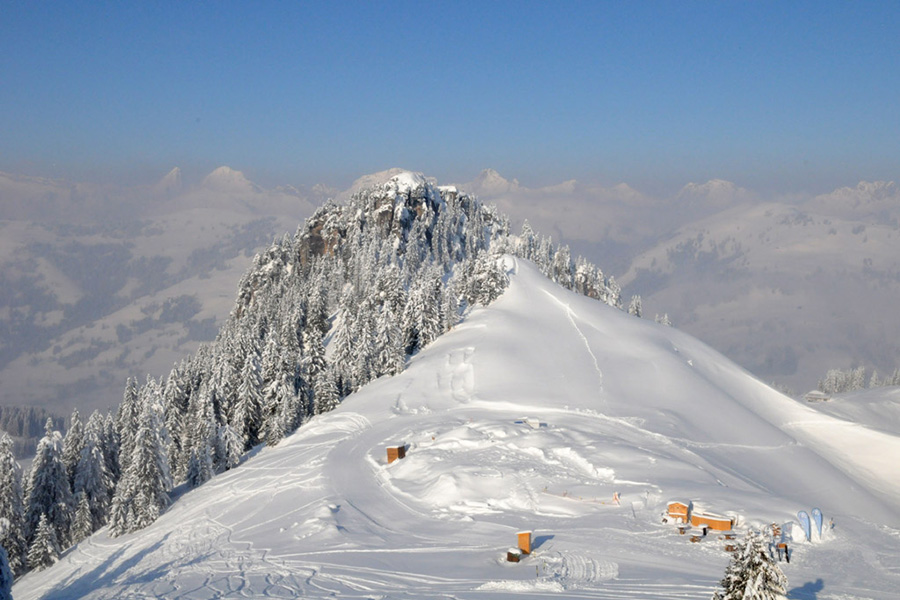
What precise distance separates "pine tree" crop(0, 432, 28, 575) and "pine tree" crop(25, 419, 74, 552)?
53.8 inches

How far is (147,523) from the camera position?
44312 mm

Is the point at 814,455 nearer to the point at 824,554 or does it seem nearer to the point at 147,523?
the point at 824,554

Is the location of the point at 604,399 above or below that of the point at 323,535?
above

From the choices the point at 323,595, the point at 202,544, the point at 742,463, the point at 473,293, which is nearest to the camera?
the point at 323,595

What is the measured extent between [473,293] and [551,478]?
62208 mm

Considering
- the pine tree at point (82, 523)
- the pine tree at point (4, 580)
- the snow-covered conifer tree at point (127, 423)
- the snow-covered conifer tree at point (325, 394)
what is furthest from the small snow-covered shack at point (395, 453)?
the pine tree at point (82, 523)

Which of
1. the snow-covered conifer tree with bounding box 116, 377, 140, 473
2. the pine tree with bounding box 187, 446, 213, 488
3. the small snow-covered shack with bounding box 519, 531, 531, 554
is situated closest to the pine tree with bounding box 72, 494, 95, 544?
the snow-covered conifer tree with bounding box 116, 377, 140, 473

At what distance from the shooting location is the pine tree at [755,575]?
1321 centimetres

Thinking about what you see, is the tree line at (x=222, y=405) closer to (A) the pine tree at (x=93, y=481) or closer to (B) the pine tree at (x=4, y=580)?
(A) the pine tree at (x=93, y=481)

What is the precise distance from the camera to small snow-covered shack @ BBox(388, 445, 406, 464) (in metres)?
42.9

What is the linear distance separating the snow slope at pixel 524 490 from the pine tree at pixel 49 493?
6755 millimetres

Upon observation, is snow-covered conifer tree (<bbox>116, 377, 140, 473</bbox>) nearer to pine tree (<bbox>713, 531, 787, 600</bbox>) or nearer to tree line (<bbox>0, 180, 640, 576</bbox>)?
tree line (<bbox>0, 180, 640, 576</bbox>)

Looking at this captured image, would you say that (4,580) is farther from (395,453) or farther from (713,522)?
(713,522)

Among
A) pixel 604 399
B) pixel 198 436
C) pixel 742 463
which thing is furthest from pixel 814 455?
pixel 198 436
